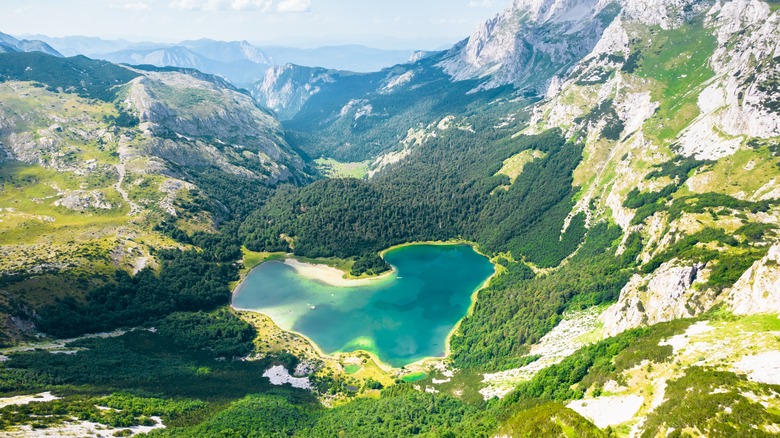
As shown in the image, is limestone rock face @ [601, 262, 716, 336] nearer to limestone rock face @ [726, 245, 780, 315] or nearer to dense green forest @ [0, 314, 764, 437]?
limestone rock face @ [726, 245, 780, 315]

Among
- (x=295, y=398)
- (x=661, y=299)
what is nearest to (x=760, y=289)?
(x=661, y=299)

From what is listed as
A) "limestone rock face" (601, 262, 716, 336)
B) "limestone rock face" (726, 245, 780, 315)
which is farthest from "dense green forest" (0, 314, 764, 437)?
"limestone rock face" (601, 262, 716, 336)

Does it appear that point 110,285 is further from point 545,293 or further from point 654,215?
point 654,215

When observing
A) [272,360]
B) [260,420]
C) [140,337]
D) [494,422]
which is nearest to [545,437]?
[494,422]

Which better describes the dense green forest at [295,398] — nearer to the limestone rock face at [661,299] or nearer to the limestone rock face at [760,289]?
the limestone rock face at [760,289]

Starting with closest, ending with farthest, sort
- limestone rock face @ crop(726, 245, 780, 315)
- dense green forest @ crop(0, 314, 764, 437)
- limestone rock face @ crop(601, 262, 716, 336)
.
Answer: dense green forest @ crop(0, 314, 764, 437), limestone rock face @ crop(726, 245, 780, 315), limestone rock face @ crop(601, 262, 716, 336)

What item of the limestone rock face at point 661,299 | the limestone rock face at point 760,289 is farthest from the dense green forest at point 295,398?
the limestone rock face at point 661,299
